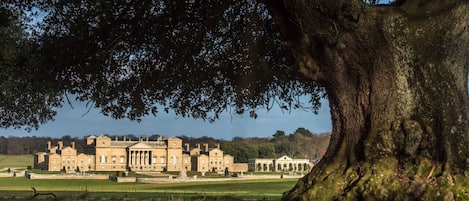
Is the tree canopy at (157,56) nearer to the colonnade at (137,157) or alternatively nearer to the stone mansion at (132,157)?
the stone mansion at (132,157)

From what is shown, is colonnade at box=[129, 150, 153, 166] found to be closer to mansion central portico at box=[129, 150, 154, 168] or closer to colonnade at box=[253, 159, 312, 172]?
mansion central portico at box=[129, 150, 154, 168]

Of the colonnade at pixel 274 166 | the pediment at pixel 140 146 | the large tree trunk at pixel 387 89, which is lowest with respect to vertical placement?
the colonnade at pixel 274 166

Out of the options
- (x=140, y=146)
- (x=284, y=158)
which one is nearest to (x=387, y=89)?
(x=284, y=158)

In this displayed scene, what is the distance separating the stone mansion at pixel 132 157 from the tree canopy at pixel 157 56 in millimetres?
120158

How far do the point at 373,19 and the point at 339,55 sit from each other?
55cm

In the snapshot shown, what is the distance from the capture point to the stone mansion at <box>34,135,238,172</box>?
132625 millimetres

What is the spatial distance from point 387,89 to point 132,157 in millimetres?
133289

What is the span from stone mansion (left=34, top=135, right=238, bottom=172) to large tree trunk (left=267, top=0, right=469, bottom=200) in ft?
409

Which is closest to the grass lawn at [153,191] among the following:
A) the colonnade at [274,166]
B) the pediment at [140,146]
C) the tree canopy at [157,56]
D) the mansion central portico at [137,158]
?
the tree canopy at [157,56]

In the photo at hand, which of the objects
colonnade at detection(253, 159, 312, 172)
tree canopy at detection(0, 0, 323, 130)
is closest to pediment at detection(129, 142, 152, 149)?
colonnade at detection(253, 159, 312, 172)

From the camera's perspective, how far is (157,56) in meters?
10.1

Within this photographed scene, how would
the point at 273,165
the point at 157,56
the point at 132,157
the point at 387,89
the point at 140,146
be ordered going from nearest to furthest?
1. the point at 387,89
2. the point at 157,56
3. the point at 273,165
4. the point at 132,157
5. the point at 140,146

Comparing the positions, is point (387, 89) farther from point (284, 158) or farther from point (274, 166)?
point (274, 166)

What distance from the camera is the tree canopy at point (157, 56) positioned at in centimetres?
899
